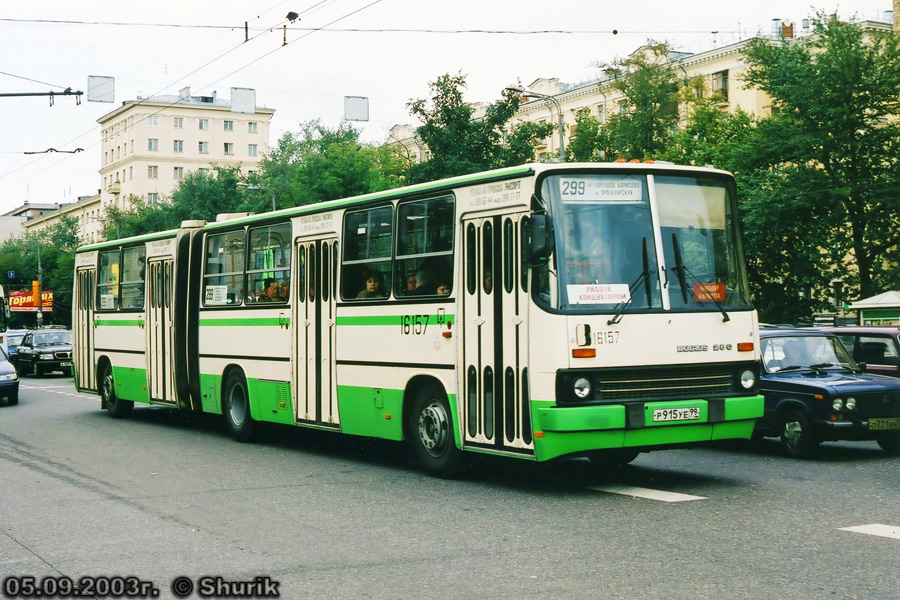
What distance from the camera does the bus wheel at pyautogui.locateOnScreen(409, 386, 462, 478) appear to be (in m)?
11.6

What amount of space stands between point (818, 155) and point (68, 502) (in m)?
35.8

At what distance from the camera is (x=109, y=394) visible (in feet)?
68.4

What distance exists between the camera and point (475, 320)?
444 inches

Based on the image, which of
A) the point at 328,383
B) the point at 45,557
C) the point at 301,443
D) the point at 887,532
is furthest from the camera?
the point at 301,443

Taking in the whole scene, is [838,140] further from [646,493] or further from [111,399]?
[646,493]

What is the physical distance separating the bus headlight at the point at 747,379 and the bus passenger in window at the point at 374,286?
377cm

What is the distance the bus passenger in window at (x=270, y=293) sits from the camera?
15.1 m

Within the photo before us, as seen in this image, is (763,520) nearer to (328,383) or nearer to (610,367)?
(610,367)

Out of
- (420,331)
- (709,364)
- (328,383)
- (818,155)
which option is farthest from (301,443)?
(818,155)

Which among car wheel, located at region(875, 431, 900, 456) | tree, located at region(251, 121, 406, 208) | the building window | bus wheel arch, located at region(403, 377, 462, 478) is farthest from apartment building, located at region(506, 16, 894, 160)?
bus wheel arch, located at region(403, 377, 462, 478)

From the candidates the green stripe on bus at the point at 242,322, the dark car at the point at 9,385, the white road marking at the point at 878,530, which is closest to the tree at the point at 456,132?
the dark car at the point at 9,385

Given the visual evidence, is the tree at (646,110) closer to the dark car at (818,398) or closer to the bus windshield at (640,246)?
the dark car at (818,398)

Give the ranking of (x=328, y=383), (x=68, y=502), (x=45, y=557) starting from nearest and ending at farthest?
1. (x=45, y=557)
2. (x=68, y=502)
3. (x=328, y=383)

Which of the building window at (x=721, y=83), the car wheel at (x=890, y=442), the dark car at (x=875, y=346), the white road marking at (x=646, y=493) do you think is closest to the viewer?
the white road marking at (x=646, y=493)
